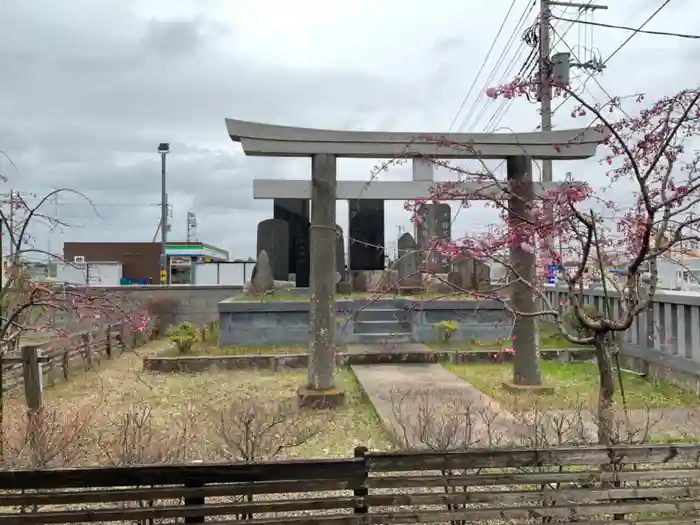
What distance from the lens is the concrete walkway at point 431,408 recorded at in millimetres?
4176

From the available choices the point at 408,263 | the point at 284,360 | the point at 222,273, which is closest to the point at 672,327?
the point at 284,360

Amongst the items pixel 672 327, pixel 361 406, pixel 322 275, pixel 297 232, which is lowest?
pixel 361 406

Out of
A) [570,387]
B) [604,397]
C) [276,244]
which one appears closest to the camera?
[604,397]

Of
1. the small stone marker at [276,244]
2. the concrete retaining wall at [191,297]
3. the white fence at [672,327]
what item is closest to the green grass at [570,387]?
the white fence at [672,327]

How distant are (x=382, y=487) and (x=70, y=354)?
27.0 feet

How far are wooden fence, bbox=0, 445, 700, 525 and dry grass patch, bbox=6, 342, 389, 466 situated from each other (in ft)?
1.78

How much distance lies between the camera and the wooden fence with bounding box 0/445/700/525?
3.06 meters

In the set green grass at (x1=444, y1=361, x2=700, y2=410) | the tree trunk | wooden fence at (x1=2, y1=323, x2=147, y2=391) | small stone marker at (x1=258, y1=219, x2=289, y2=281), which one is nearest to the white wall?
small stone marker at (x1=258, y1=219, x2=289, y2=281)

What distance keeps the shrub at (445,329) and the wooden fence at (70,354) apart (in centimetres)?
622

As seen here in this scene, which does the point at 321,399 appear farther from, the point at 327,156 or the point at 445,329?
the point at 445,329

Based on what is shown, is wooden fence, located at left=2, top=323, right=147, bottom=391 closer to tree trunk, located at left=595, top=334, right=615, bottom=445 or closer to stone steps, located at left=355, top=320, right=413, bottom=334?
stone steps, located at left=355, top=320, right=413, bottom=334

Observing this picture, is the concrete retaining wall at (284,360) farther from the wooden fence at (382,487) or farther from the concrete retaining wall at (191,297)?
the concrete retaining wall at (191,297)

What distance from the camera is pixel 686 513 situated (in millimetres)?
3424

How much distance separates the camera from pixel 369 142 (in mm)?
7105
